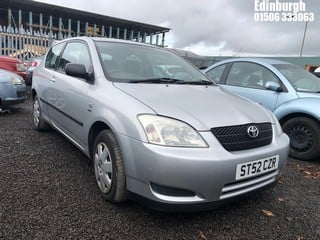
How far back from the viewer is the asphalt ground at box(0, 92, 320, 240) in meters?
2.13

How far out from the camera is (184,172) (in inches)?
76.7

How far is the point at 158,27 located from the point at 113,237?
2196 centimetres

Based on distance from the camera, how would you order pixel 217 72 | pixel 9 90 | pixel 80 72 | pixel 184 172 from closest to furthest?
pixel 184 172
pixel 80 72
pixel 217 72
pixel 9 90

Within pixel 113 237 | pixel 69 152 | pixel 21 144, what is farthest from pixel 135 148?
pixel 21 144

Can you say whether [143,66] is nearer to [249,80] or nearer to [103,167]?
[103,167]

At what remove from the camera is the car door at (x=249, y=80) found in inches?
175

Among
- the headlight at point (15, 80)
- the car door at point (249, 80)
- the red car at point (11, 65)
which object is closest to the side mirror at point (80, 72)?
the car door at point (249, 80)

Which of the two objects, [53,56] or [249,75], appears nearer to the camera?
[53,56]

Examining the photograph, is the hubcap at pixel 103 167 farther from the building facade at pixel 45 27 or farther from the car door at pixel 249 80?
the building facade at pixel 45 27

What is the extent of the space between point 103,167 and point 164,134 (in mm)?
771

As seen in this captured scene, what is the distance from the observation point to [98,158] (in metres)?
2.61

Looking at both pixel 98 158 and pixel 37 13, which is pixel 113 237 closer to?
pixel 98 158

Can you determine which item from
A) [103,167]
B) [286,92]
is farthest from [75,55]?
[286,92]

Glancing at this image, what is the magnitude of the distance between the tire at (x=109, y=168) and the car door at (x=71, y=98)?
1.22 ft
